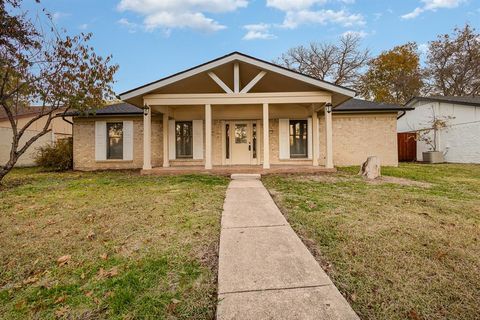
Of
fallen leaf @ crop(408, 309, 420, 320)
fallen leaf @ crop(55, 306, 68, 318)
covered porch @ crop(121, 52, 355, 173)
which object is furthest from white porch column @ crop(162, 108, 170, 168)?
fallen leaf @ crop(408, 309, 420, 320)

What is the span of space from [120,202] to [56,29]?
6.61 m

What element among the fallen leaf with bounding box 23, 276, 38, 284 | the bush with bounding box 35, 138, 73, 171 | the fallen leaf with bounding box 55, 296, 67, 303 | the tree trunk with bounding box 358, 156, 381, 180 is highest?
the bush with bounding box 35, 138, 73, 171

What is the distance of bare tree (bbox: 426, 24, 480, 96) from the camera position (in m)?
23.1

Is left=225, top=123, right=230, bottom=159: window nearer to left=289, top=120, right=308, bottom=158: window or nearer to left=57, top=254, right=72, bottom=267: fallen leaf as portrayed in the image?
left=289, top=120, right=308, bottom=158: window

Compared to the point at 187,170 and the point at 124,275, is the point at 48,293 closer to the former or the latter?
the point at 124,275

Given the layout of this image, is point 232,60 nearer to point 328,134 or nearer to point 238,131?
point 238,131

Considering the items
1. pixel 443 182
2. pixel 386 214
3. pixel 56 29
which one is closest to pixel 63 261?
pixel 386 214

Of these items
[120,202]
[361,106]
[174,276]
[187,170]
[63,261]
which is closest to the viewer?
[174,276]

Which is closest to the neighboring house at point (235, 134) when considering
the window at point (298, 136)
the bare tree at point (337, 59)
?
the window at point (298, 136)

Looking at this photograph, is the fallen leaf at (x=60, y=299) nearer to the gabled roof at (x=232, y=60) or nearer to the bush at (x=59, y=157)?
the gabled roof at (x=232, y=60)

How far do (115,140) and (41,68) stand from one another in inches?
170

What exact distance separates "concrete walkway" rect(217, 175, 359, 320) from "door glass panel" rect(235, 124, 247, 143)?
7643mm

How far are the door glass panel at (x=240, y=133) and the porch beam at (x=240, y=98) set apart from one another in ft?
8.87

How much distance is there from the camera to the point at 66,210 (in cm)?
457
